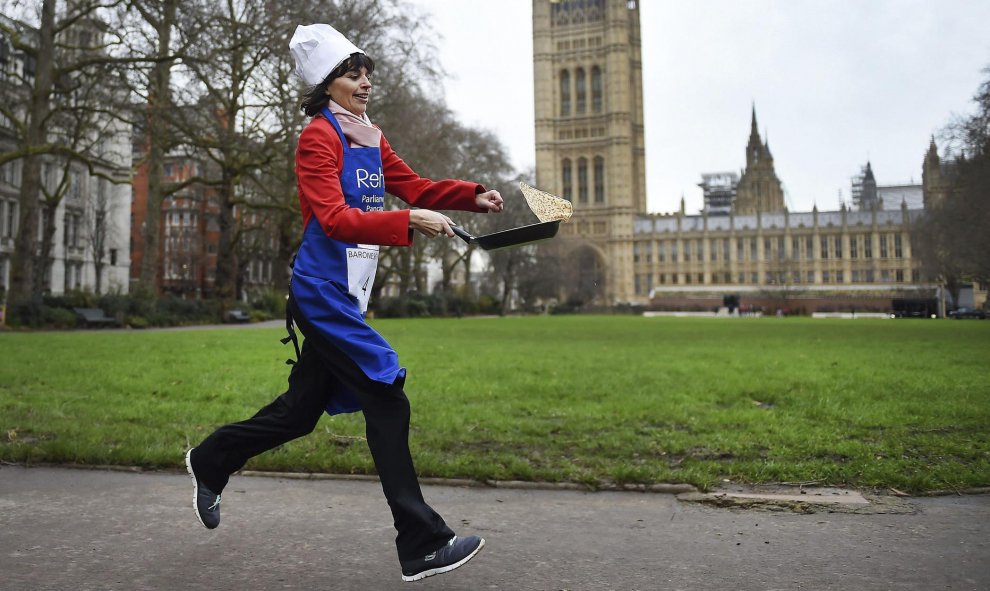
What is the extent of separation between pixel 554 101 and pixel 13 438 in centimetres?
12053

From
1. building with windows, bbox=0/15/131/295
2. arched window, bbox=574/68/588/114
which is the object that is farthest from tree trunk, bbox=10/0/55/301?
arched window, bbox=574/68/588/114

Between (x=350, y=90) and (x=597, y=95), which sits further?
(x=597, y=95)

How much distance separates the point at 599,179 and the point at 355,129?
12062cm

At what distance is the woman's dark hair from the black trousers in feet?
2.82

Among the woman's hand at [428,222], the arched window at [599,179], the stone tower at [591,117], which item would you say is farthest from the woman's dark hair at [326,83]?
the arched window at [599,179]

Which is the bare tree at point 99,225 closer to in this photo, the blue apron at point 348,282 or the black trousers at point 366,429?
the black trousers at point 366,429

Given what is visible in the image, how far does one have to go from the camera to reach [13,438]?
18.3ft

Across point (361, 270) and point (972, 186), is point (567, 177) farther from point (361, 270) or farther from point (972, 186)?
point (361, 270)

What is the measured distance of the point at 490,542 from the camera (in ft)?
11.2

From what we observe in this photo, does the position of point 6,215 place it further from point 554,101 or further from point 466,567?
point 554,101

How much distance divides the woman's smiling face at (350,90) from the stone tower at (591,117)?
376 ft

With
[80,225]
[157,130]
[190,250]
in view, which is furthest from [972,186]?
[190,250]

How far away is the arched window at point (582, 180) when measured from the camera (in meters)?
121

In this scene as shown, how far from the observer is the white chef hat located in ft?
10.1
